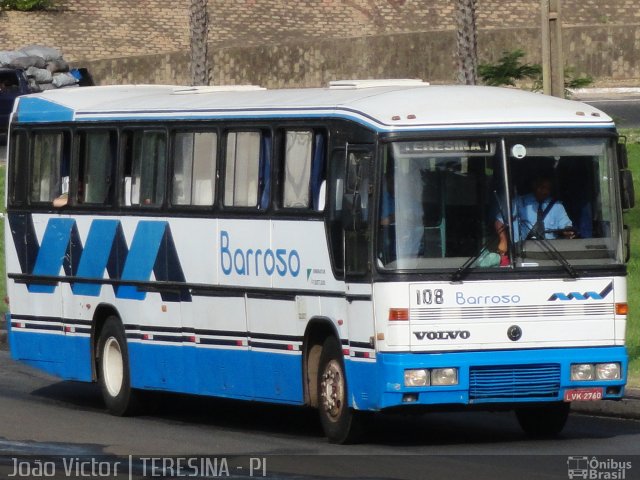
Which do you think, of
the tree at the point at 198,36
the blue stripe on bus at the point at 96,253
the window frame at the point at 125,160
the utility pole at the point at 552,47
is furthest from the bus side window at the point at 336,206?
the tree at the point at 198,36

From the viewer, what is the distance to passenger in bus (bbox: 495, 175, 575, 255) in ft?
41.0

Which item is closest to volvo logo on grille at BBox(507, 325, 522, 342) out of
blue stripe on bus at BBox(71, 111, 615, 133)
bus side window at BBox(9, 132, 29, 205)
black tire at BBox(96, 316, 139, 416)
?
blue stripe on bus at BBox(71, 111, 615, 133)

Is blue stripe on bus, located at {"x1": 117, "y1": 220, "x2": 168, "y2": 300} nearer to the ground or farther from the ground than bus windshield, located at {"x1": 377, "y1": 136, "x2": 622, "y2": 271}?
nearer to the ground

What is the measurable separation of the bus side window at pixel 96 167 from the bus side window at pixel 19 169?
38.9 inches

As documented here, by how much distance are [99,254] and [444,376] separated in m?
4.88

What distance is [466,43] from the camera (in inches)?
1070

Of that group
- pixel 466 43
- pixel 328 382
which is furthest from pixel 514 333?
pixel 466 43

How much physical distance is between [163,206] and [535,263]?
4.05 meters

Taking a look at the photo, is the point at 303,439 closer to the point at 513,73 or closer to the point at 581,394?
the point at 581,394

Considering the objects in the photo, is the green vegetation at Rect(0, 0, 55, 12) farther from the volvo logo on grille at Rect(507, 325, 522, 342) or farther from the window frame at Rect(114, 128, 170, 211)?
the volvo logo on grille at Rect(507, 325, 522, 342)

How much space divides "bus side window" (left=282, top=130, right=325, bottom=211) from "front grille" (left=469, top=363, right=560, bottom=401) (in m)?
1.90

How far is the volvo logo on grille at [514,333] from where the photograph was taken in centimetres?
1241

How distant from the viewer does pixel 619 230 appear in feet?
42.0

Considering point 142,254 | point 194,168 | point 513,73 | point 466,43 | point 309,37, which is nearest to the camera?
point 194,168
